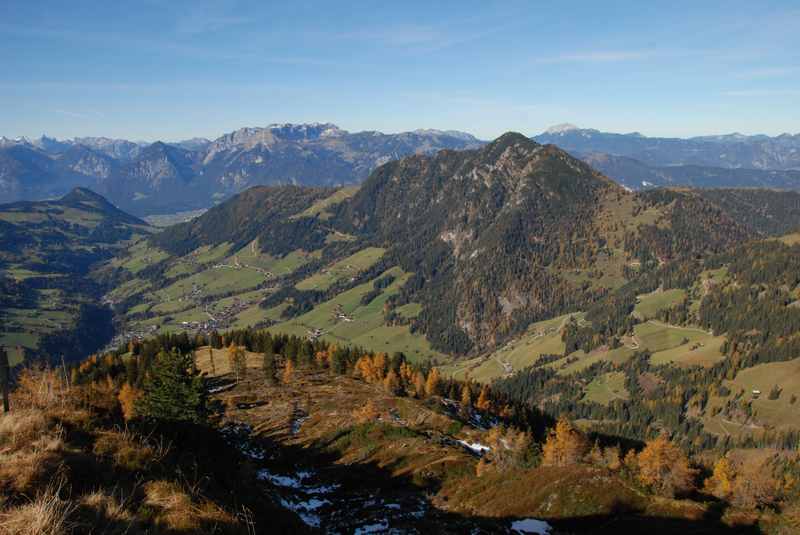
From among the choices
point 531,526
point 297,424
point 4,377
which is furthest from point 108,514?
point 297,424

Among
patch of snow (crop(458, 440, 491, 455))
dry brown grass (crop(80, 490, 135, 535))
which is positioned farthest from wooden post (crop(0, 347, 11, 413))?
patch of snow (crop(458, 440, 491, 455))

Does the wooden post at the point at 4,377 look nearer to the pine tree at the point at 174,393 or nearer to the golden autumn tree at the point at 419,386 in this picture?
the pine tree at the point at 174,393

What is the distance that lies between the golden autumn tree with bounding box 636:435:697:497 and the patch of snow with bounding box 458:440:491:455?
22395 mm

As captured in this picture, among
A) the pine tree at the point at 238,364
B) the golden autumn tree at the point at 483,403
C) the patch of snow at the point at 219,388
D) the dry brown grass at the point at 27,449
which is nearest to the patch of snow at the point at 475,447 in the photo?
the golden autumn tree at the point at 483,403

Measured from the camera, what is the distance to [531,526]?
4503 cm

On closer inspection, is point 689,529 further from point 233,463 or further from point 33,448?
point 33,448

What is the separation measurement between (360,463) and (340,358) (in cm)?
9182

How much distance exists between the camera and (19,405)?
68.5 feet

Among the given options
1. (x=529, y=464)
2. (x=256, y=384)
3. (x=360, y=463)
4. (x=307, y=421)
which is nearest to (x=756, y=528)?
(x=529, y=464)

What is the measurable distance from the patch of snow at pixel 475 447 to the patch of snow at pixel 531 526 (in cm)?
3055

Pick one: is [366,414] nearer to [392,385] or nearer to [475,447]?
[475,447]

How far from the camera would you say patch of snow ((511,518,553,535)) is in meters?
43.7

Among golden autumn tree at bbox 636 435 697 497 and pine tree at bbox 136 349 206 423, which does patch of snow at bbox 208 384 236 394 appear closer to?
pine tree at bbox 136 349 206 423

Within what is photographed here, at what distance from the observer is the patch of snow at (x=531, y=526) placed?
143 ft
